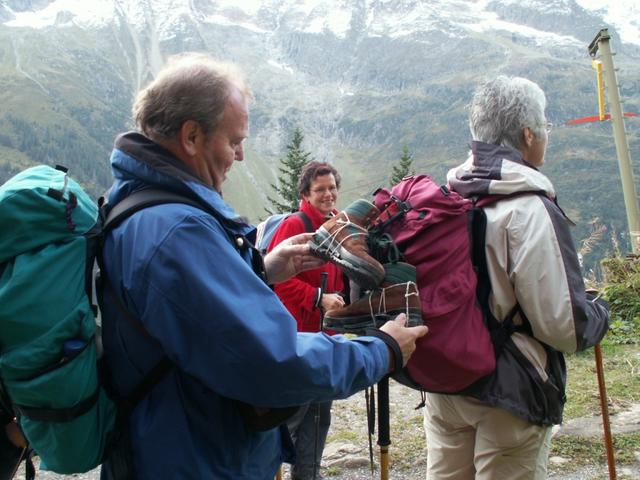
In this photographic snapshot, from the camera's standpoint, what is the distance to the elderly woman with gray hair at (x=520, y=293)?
2.71 m

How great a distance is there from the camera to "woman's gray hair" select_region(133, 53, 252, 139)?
82.1 inches

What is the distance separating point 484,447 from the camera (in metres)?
3.00

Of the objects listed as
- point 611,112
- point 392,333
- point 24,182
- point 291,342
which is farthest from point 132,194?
point 611,112

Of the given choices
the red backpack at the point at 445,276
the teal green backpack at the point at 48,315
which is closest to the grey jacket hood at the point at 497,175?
the red backpack at the point at 445,276

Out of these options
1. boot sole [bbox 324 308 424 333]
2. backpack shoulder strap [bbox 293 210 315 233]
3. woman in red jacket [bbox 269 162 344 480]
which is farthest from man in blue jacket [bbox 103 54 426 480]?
backpack shoulder strap [bbox 293 210 315 233]

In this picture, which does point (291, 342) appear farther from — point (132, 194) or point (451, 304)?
point (451, 304)

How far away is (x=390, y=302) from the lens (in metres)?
2.58

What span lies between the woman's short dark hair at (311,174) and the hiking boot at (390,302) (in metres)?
2.65

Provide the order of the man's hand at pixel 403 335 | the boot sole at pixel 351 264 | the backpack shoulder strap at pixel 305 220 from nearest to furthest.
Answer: the man's hand at pixel 403 335 < the boot sole at pixel 351 264 < the backpack shoulder strap at pixel 305 220

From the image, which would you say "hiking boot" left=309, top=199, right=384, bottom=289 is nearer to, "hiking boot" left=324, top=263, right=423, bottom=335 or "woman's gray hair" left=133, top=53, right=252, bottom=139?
"hiking boot" left=324, top=263, right=423, bottom=335

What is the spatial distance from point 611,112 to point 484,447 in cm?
1006

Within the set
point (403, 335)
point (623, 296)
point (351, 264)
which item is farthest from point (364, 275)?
point (623, 296)

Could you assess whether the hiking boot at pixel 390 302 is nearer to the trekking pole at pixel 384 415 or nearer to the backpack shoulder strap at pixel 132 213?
the trekking pole at pixel 384 415

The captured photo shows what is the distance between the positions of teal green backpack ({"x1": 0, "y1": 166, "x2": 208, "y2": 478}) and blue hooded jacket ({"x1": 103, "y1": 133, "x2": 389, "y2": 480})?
7 centimetres
